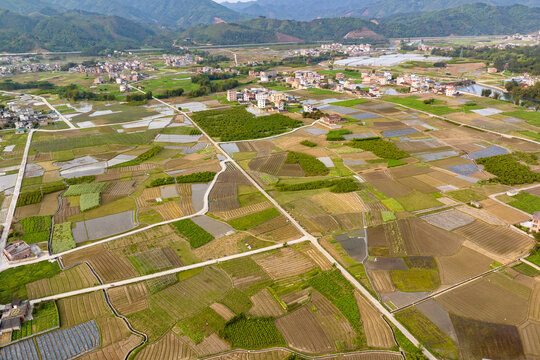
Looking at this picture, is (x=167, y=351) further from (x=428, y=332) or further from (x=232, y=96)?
(x=232, y=96)

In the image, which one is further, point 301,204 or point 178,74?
point 178,74

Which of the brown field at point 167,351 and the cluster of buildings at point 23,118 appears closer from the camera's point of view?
the brown field at point 167,351

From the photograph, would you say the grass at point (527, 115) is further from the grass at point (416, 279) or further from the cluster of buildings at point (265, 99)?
the grass at point (416, 279)

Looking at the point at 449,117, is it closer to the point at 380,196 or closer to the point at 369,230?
the point at 380,196

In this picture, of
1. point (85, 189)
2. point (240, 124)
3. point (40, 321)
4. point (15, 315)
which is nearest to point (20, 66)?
point (240, 124)

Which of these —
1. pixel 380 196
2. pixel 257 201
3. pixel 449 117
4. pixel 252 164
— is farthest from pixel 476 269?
pixel 449 117

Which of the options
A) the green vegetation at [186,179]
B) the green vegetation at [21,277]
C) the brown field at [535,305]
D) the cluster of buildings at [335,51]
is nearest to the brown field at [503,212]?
the brown field at [535,305]
